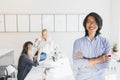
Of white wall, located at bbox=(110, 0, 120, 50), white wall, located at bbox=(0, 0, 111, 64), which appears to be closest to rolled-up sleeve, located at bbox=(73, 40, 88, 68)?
white wall, located at bbox=(110, 0, 120, 50)

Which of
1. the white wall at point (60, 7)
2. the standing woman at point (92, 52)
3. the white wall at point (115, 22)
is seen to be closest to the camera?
the standing woman at point (92, 52)

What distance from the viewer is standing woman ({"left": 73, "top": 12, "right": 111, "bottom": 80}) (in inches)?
64.4

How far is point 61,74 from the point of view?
2980 millimetres

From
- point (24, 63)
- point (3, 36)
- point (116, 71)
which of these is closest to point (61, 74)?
point (24, 63)

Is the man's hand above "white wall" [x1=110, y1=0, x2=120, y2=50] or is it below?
Result: below

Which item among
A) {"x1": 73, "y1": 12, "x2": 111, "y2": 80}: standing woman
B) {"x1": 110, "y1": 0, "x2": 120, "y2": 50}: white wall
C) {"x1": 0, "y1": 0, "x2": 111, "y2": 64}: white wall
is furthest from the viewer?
{"x1": 0, "y1": 0, "x2": 111, "y2": 64}: white wall

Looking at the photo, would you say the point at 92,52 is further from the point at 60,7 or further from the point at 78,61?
the point at 60,7

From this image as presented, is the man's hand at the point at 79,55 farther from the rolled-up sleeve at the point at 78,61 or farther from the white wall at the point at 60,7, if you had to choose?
Result: the white wall at the point at 60,7

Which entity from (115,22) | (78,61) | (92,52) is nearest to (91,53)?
(92,52)

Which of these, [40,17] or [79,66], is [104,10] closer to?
[40,17]

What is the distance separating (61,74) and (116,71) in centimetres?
162

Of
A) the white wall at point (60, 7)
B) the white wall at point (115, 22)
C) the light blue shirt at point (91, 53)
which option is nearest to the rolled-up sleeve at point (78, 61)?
the light blue shirt at point (91, 53)

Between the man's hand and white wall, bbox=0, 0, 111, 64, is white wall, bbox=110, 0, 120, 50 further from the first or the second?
the man's hand

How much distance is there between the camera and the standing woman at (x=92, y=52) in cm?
164
